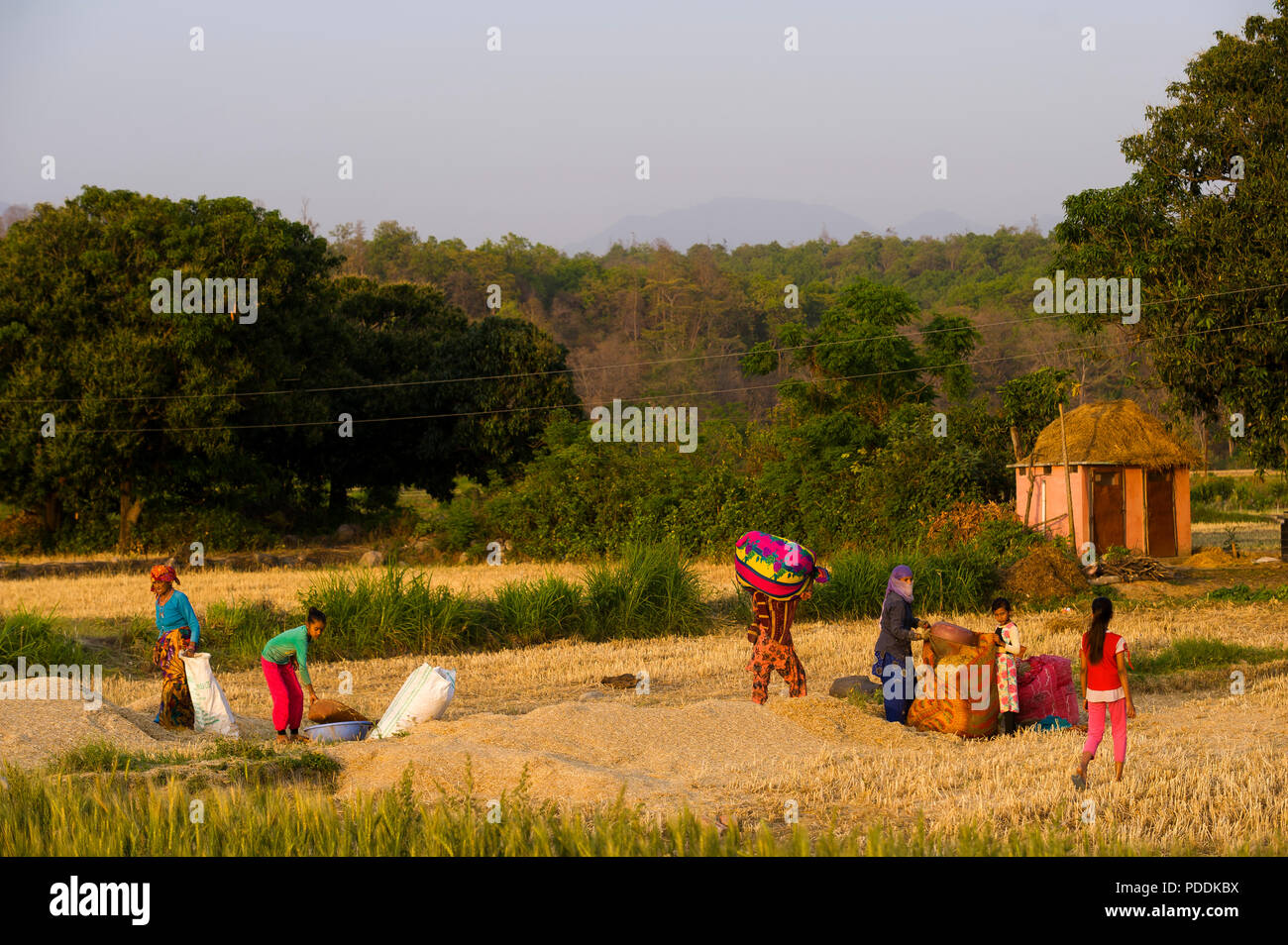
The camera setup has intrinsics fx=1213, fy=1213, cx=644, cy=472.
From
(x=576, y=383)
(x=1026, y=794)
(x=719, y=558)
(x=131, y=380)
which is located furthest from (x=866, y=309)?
(x=576, y=383)

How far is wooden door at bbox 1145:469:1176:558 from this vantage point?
1089 inches

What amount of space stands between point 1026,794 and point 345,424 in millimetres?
32276

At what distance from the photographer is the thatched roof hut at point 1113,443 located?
27.0m

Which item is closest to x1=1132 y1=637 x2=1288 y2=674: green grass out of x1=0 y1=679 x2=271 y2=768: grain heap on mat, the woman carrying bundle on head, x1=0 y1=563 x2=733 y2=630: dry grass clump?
the woman carrying bundle on head

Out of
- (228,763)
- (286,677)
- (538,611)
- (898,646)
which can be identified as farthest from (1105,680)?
(538,611)

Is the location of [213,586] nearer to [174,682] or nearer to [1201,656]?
[174,682]

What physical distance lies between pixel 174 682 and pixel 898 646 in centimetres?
628

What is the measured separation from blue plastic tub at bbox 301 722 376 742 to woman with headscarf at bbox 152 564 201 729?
1110 mm

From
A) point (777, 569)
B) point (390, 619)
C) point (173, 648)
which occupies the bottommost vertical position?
point (390, 619)

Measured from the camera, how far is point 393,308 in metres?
45.0

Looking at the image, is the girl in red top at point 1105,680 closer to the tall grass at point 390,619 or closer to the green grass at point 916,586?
the tall grass at point 390,619

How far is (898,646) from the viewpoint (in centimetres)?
1065

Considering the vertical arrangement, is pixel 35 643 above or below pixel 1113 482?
below

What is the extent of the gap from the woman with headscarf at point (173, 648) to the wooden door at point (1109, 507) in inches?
842
